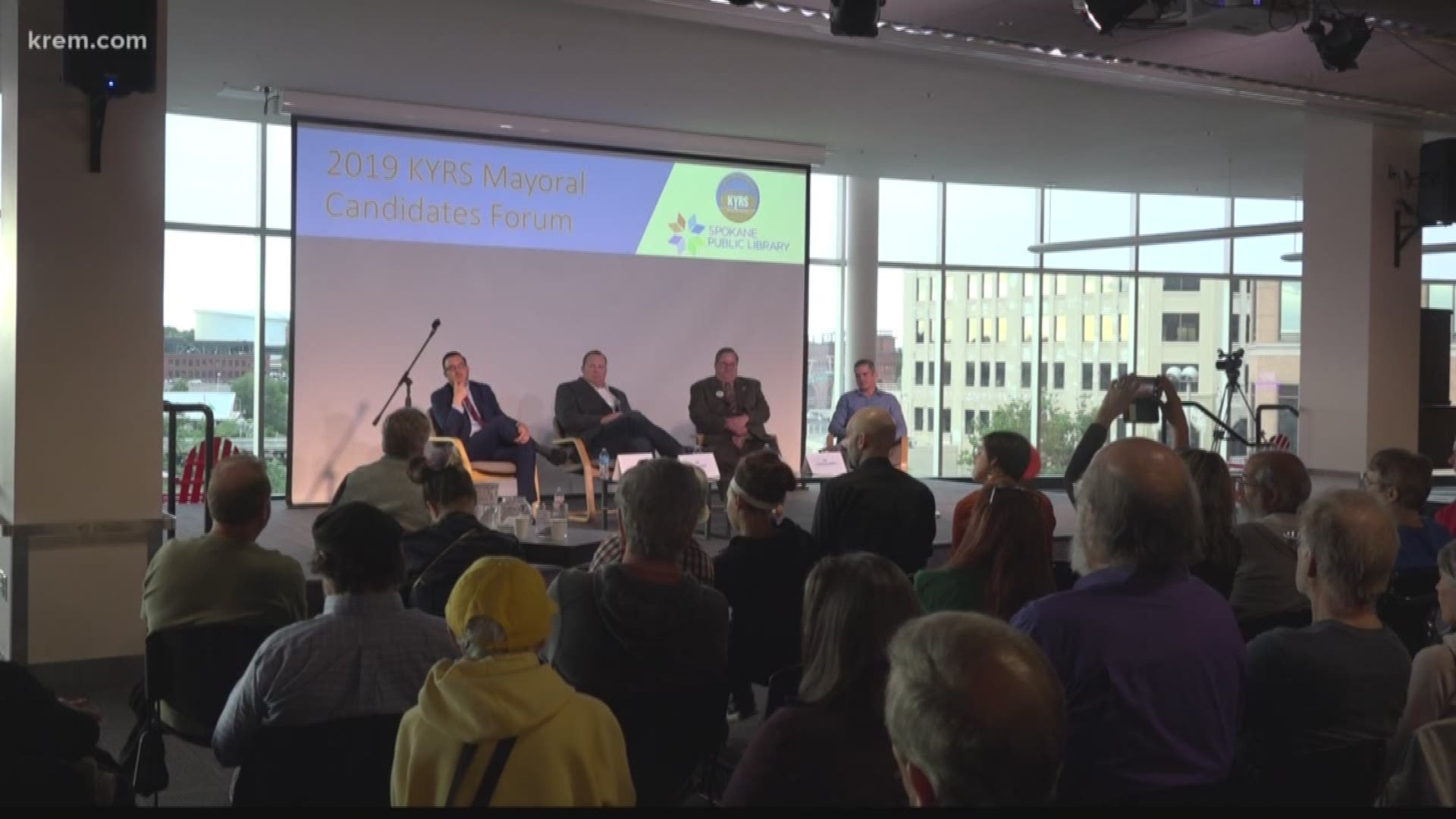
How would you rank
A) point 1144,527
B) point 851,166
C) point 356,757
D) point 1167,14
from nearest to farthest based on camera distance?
point 1144,527 < point 356,757 < point 1167,14 < point 851,166

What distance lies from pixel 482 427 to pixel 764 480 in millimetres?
5672

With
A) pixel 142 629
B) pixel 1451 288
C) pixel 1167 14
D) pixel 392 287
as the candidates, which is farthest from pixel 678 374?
pixel 1451 288

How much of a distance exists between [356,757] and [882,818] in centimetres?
136

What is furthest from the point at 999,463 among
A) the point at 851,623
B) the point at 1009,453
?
the point at 851,623

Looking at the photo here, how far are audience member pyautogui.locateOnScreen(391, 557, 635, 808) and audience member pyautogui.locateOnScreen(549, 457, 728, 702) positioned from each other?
2.33ft

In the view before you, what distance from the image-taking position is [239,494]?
312 cm

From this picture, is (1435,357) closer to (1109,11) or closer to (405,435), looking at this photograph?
(1109,11)

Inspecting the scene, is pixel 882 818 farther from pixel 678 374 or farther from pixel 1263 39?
pixel 678 374

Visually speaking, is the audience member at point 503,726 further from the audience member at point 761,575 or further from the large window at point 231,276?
the large window at point 231,276

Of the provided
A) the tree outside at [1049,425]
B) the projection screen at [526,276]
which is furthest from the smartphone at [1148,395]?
the tree outside at [1049,425]

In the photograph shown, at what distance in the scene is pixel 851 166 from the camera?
11.4 m

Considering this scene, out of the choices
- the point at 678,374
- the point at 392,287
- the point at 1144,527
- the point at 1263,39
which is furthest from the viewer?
the point at 678,374

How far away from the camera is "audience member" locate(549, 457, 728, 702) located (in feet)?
8.59

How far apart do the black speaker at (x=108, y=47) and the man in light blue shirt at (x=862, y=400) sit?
6312 millimetres
